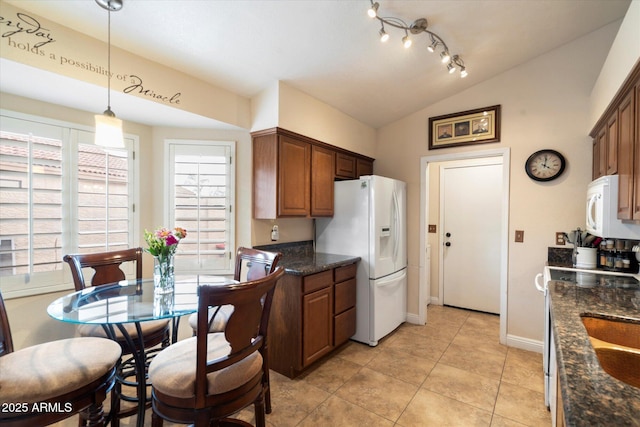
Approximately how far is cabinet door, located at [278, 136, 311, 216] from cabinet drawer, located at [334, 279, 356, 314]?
80 cm

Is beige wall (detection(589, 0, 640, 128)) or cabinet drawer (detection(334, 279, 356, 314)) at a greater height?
beige wall (detection(589, 0, 640, 128))

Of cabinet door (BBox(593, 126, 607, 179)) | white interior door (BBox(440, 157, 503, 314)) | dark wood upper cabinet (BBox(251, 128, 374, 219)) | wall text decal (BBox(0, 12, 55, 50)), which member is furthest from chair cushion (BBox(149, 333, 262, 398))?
white interior door (BBox(440, 157, 503, 314))

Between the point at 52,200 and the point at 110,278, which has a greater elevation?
the point at 52,200

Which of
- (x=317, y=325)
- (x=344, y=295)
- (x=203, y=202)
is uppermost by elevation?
(x=203, y=202)

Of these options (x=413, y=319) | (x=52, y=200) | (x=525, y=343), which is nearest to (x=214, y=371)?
(x=52, y=200)

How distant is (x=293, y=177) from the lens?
2801mm

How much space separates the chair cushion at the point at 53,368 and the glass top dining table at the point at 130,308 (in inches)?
6.3

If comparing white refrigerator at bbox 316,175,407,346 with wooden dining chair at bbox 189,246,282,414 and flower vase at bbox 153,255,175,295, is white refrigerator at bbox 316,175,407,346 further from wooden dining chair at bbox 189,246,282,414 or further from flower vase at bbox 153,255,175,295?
flower vase at bbox 153,255,175,295

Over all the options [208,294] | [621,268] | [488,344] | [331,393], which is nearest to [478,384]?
[488,344]

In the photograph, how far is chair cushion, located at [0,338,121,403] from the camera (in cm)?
115

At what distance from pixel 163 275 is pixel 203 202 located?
3.36ft

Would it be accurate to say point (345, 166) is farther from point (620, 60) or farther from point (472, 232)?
point (620, 60)

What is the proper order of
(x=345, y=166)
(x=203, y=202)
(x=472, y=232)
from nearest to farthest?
(x=203, y=202), (x=345, y=166), (x=472, y=232)

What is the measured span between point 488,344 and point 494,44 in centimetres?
293
